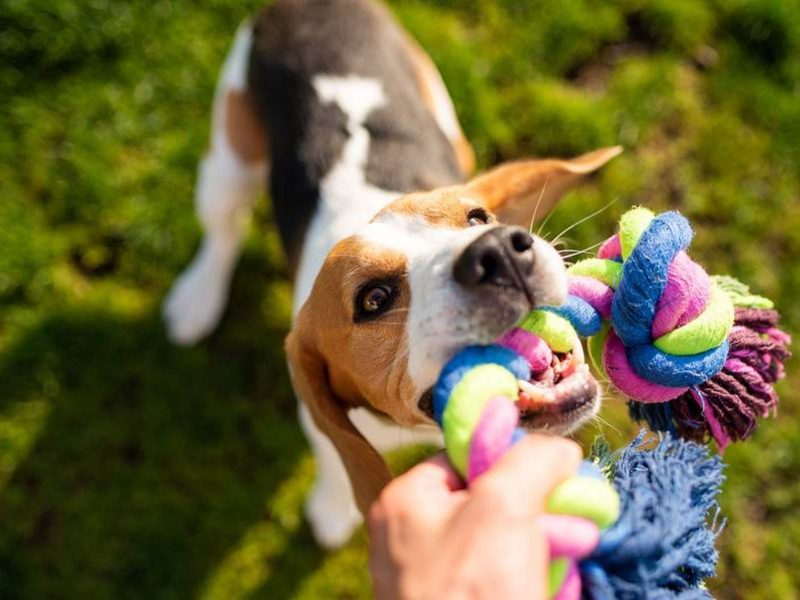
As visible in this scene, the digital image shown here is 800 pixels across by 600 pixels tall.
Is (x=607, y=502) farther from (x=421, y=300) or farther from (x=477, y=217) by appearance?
(x=477, y=217)

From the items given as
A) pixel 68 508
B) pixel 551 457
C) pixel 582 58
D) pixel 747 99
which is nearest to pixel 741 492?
pixel 747 99

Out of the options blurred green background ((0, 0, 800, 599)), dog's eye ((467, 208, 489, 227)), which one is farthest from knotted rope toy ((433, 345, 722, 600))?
blurred green background ((0, 0, 800, 599))

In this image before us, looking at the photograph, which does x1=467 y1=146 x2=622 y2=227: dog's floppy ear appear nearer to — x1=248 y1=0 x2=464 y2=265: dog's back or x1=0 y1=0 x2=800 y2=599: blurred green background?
x1=248 y1=0 x2=464 y2=265: dog's back

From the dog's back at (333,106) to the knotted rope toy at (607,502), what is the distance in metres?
1.85

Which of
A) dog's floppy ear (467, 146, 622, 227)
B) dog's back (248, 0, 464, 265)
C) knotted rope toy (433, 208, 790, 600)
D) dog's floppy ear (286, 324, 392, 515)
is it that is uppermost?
knotted rope toy (433, 208, 790, 600)

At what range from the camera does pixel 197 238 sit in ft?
16.1

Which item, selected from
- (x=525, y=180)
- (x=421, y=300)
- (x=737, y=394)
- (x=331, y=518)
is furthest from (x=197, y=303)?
(x=737, y=394)

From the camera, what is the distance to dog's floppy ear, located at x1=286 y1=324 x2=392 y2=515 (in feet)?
8.45

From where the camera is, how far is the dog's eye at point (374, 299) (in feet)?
8.27

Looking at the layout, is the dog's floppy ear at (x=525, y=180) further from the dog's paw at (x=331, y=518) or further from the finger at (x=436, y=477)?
the dog's paw at (x=331, y=518)

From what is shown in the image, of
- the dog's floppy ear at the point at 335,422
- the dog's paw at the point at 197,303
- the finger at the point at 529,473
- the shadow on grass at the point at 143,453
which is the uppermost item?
the finger at the point at 529,473

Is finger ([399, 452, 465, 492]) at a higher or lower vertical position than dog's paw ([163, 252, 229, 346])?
higher

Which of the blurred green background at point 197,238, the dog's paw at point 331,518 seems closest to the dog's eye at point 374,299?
the dog's paw at point 331,518

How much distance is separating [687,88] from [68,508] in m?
4.62
